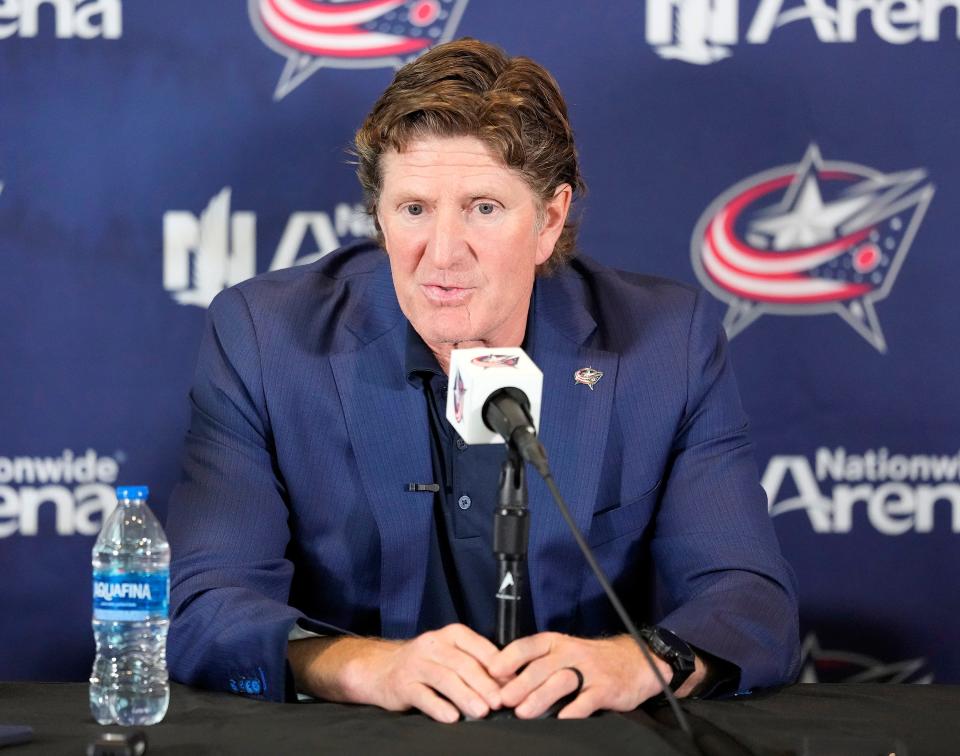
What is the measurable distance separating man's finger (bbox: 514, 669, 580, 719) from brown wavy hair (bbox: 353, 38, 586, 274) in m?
0.87

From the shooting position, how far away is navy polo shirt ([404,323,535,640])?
2.28m

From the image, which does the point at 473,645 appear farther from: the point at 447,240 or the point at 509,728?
the point at 447,240

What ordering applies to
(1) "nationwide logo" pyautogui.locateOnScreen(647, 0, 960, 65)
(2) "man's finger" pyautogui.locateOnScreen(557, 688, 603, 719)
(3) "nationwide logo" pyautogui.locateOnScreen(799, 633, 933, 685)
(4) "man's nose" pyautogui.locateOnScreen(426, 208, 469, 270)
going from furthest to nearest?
1. (3) "nationwide logo" pyautogui.locateOnScreen(799, 633, 933, 685)
2. (1) "nationwide logo" pyautogui.locateOnScreen(647, 0, 960, 65)
3. (4) "man's nose" pyautogui.locateOnScreen(426, 208, 469, 270)
4. (2) "man's finger" pyautogui.locateOnScreen(557, 688, 603, 719)

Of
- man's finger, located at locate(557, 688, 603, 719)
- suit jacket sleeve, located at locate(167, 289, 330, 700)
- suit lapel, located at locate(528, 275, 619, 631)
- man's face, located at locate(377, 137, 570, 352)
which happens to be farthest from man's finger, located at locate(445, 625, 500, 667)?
man's face, located at locate(377, 137, 570, 352)

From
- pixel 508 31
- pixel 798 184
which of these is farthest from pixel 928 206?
pixel 508 31

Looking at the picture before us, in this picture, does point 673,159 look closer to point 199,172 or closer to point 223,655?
point 199,172

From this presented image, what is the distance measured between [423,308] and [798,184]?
1114 millimetres

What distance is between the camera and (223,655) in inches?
73.0

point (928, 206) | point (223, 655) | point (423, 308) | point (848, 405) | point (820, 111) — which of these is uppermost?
point (820, 111)

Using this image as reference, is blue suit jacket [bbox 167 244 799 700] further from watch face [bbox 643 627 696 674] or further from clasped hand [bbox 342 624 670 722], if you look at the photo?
clasped hand [bbox 342 624 670 722]

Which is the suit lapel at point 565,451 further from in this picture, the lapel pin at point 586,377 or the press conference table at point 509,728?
the press conference table at point 509,728

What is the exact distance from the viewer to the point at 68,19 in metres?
2.76

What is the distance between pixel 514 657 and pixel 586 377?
0.73 meters

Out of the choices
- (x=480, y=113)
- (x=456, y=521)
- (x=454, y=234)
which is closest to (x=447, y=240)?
(x=454, y=234)
